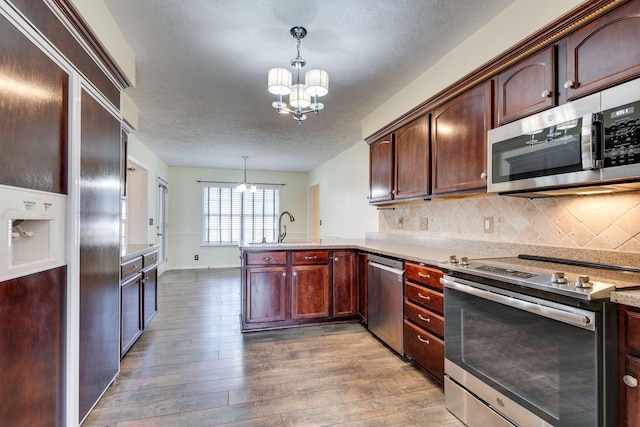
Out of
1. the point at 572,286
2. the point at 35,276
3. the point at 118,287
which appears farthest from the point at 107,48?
the point at 572,286

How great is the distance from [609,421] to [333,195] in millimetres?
5283

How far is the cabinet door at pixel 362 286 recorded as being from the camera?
3393 mm

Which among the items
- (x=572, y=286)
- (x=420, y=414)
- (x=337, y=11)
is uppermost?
(x=337, y=11)

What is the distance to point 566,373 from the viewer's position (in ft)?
4.27

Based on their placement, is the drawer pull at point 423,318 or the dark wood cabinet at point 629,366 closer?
the dark wood cabinet at point 629,366

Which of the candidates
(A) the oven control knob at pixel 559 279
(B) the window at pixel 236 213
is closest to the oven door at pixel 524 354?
(A) the oven control knob at pixel 559 279

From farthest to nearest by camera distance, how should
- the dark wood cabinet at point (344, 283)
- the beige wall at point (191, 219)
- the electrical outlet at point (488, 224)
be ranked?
1. the beige wall at point (191, 219)
2. the dark wood cabinet at point (344, 283)
3. the electrical outlet at point (488, 224)

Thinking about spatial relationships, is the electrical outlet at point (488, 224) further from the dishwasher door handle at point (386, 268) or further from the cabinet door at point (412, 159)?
the dishwasher door handle at point (386, 268)

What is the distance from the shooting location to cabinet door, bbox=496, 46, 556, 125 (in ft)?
5.58

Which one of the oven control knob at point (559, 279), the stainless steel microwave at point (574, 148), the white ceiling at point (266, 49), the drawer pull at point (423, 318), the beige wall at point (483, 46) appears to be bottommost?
the drawer pull at point (423, 318)

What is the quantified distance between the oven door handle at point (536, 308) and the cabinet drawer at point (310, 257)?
5.60ft

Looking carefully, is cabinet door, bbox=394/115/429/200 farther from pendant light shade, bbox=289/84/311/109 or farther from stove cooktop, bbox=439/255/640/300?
pendant light shade, bbox=289/84/311/109

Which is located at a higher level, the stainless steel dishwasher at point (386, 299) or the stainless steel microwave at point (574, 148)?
the stainless steel microwave at point (574, 148)

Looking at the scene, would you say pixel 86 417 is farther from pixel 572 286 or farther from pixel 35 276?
pixel 572 286
